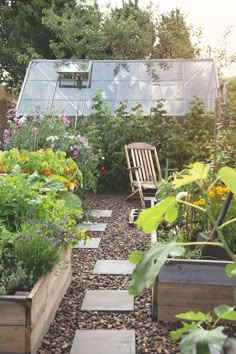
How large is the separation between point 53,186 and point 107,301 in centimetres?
106

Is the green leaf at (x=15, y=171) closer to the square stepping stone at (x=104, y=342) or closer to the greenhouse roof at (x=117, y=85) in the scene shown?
the square stepping stone at (x=104, y=342)

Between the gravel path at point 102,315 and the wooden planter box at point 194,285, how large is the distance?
0.62ft

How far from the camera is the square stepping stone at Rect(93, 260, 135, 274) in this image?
3.98m

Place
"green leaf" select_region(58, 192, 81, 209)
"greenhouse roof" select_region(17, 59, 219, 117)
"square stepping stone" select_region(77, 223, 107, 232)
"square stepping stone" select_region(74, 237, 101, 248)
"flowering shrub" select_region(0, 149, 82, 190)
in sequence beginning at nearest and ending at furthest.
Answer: "green leaf" select_region(58, 192, 81, 209) < "flowering shrub" select_region(0, 149, 82, 190) < "square stepping stone" select_region(74, 237, 101, 248) < "square stepping stone" select_region(77, 223, 107, 232) < "greenhouse roof" select_region(17, 59, 219, 117)

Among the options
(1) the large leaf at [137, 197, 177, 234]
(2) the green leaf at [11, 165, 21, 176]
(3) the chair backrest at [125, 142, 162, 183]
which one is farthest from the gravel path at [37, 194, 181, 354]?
(3) the chair backrest at [125, 142, 162, 183]

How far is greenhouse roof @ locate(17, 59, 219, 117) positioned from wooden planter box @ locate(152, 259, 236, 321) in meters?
6.01

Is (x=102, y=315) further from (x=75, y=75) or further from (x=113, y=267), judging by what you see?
(x=75, y=75)

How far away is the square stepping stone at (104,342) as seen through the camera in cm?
260

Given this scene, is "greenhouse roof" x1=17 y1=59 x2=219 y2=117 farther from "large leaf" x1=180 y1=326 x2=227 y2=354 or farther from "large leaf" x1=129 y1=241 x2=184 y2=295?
"large leaf" x1=180 y1=326 x2=227 y2=354

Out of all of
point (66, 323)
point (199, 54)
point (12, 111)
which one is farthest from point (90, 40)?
point (66, 323)

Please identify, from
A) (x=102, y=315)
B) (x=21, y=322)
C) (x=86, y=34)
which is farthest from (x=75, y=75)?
(x=21, y=322)

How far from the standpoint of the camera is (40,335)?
2.62m

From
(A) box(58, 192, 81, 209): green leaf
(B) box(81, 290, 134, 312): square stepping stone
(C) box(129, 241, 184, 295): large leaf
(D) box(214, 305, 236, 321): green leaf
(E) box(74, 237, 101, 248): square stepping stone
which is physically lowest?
(B) box(81, 290, 134, 312): square stepping stone

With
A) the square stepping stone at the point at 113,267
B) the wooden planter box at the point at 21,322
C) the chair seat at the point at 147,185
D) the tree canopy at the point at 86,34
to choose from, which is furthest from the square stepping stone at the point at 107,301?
the tree canopy at the point at 86,34
